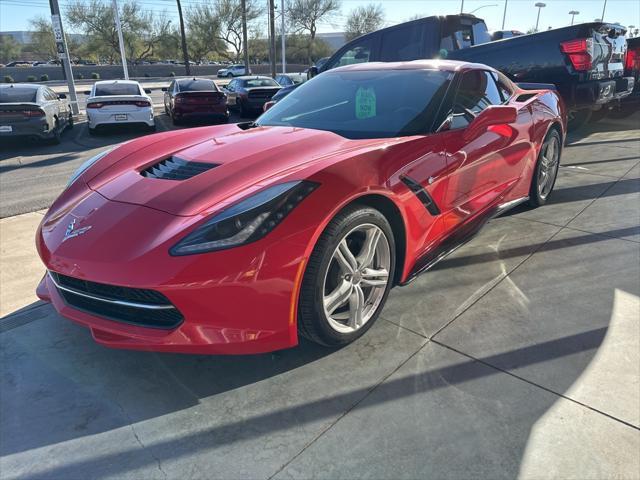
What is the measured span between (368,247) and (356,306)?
12.9 inches

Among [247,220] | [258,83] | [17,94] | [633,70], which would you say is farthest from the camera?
[258,83]

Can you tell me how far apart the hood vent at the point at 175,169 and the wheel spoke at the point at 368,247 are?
3.01 feet

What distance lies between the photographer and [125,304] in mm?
1949

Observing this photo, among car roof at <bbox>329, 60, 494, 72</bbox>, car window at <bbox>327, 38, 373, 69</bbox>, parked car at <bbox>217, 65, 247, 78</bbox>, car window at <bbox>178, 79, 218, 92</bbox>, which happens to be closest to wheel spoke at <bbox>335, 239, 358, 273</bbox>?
car roof at <bbox>329, 60, 494, 72</bbox>

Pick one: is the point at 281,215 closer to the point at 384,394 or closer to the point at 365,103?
the point at 384,394

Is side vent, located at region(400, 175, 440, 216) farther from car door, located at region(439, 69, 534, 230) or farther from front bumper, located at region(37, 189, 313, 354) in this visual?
front bumper, located at region(37, 189, 313, 354)

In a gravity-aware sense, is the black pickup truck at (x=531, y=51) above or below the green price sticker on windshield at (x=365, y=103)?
above

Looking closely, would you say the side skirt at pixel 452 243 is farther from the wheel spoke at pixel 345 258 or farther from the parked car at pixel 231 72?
the parked car at pixel 231 72

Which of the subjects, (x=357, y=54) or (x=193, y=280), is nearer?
(x=193, y=280)

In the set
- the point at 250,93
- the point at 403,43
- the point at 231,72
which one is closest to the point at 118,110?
the point at 250,93

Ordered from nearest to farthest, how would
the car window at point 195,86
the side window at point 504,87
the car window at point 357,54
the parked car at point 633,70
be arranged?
the side window at point 504,87 < the car window at point 357,54 < the parked car at point 633,70 < the car window at point 195,86

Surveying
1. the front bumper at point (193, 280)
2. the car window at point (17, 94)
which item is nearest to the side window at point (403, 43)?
the front bumper at point (193, 280)

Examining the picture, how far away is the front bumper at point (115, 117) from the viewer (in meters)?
10.0

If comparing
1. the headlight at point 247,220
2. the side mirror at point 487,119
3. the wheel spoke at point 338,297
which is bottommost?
the wheel spoke at point 338,297
